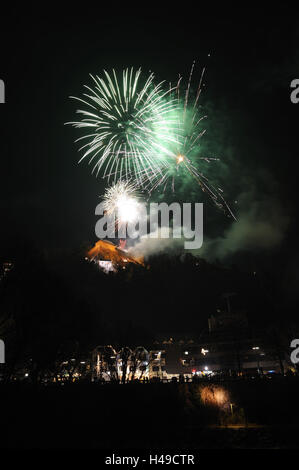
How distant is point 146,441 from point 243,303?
6823 cm

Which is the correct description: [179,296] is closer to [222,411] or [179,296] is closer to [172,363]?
[172,363]

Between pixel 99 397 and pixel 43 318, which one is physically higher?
pixel 43 318

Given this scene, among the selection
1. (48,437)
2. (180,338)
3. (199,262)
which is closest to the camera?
(48,437)

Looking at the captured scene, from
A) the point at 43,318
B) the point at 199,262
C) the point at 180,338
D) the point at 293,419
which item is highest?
the point at 199,262

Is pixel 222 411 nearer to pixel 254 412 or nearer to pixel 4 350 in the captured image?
pixel 254 412

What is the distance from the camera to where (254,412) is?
116ft

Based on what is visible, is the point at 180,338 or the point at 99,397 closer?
the point at 99,397

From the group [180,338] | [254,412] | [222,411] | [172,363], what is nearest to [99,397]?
[222,411]

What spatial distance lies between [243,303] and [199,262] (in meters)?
48.0

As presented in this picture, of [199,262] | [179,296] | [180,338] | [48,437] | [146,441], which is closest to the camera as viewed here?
[48,437]

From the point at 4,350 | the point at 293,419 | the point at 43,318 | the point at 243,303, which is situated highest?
the point at 243,303

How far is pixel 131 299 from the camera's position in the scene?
3546 inches
